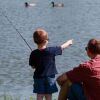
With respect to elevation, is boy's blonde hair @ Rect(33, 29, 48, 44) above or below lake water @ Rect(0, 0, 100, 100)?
above

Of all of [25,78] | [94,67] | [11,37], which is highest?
[94,67]

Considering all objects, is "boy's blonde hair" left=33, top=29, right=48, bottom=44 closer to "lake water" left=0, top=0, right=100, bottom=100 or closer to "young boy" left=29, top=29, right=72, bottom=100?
"young boy" left=29, top=29, right=72, bottom=100

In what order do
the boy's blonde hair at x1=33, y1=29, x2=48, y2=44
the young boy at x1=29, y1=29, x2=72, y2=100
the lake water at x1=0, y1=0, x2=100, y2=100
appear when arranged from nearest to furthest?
the boy's blonde hair at x1=33, y1=29, x2=48, y2=44 → the young boy at x1=29, y1=29, x2=72, y2=100 → the lake water at x1=0, y1=0, x2=100, y2=100

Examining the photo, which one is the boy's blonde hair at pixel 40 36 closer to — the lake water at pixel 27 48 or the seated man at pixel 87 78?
the seated man at pixel 87 78

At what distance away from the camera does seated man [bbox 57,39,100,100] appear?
255 inches

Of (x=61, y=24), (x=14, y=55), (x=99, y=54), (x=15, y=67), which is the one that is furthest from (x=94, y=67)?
(x=61, y=24)

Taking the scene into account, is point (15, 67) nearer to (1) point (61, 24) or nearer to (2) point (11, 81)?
(2) point (11, 81)

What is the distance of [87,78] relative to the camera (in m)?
6.51

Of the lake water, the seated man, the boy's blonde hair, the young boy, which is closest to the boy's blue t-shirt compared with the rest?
the young boy

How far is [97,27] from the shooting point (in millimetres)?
29297

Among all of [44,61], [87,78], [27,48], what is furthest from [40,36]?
[27,48]

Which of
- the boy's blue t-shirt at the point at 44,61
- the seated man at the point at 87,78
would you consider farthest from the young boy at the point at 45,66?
the seated man at the point at 87,78

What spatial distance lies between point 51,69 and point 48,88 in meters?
0.26

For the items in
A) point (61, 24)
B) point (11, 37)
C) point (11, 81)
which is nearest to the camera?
point (11, 81)
